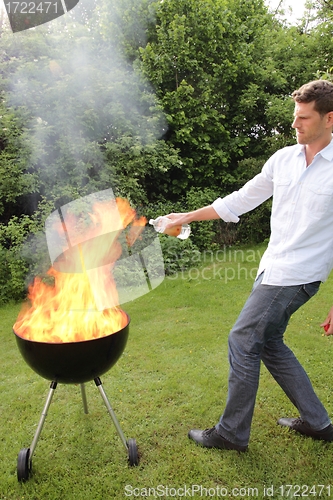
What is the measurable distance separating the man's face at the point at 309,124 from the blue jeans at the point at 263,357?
2.49ft

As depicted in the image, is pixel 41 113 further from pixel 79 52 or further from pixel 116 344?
pixel 116 344

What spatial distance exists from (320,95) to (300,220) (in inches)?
24.2

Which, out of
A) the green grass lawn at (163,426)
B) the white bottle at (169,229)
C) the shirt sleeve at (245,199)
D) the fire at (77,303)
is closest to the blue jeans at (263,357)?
the green grass lawn at (163,426)

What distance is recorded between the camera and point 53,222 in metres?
5.35

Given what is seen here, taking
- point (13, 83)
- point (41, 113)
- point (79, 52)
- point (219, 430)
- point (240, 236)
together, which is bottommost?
point (240, 236)

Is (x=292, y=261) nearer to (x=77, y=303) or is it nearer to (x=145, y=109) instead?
(x=77, y=303)

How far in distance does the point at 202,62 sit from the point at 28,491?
28.8ft

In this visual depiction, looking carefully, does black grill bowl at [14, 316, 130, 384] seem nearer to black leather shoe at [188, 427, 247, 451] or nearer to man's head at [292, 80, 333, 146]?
black leather shoe at [188, 427, 247, 451]

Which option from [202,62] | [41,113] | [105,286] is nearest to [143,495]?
[105,286]

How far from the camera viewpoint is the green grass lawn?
2.11 metres

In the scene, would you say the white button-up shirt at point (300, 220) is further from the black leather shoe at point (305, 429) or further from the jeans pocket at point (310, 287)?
the black leather shoe at point (305, 429)

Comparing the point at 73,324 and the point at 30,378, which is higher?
the point at 73,324

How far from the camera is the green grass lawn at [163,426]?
211 centimetres

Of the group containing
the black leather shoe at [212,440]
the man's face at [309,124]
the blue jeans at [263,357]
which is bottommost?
the black leather shoe at [212,440]
